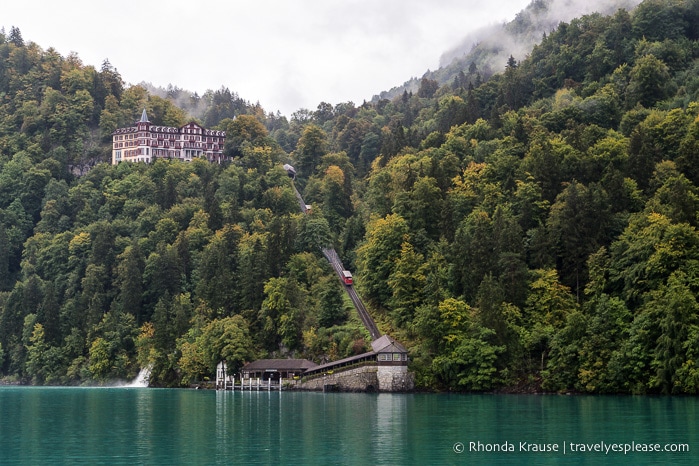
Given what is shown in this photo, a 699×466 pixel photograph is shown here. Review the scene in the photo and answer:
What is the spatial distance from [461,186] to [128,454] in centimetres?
7680

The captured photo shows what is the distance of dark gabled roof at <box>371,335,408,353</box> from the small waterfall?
123 feet

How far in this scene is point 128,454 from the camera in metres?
45.3

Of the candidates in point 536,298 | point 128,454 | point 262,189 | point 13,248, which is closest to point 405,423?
point 128,454

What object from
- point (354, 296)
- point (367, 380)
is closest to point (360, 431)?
point (367, 380)

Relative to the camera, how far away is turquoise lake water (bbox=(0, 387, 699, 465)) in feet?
143

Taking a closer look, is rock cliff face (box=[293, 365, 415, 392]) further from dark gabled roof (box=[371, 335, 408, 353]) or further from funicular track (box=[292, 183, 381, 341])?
funicular track (box=[292, 183, 381, 341])

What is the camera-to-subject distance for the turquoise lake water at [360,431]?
43.6m

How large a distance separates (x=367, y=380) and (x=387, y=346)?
14.0 ft

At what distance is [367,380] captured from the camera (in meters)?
95.4

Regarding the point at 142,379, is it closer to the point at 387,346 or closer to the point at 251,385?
the point at 251,385

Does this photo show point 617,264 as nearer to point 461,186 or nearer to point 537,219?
point 537,219

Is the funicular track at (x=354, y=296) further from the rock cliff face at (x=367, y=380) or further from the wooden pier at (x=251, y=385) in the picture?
the wooden pier at (x=251, y=385)

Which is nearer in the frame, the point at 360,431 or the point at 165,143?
the point at 360,431

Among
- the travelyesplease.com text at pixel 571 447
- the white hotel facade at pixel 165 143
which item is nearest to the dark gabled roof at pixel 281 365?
the travelyesplease.com text at pixel 571 447
